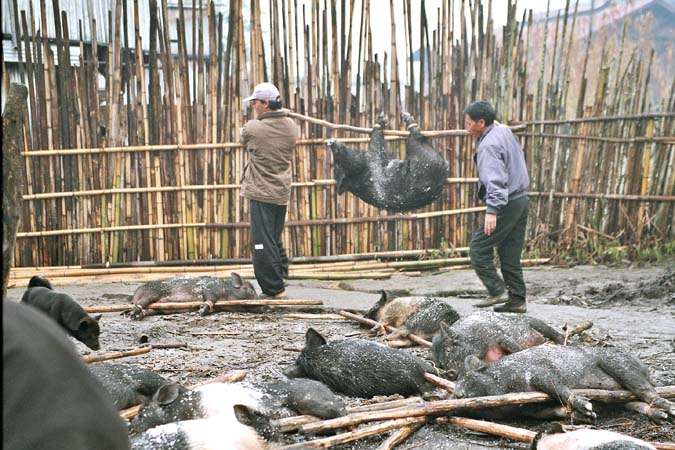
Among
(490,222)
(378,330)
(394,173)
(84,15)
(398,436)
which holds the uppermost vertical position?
(84,15)

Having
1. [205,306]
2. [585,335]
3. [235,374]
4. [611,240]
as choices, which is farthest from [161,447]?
[611,240]

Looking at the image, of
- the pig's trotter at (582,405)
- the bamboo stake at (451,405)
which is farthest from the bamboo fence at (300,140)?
the pig's trotter at (582,405)

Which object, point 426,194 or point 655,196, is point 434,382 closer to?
point 426,194

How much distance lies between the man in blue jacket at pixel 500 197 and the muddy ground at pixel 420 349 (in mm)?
437

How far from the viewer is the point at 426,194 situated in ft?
27.3

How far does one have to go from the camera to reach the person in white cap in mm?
8328

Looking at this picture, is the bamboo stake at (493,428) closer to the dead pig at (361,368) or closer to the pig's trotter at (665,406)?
the dead pig at (361,368)

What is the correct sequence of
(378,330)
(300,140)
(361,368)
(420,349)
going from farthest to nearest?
(300,140) → (378,330) → (420,349) → (361,368)

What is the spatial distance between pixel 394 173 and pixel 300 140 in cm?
263

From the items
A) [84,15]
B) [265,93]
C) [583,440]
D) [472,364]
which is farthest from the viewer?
[84,15]

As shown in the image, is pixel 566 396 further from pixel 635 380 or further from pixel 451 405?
pixel 451 405

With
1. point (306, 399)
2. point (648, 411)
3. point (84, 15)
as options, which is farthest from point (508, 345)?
point (84, 15)

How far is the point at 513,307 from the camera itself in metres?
7.68

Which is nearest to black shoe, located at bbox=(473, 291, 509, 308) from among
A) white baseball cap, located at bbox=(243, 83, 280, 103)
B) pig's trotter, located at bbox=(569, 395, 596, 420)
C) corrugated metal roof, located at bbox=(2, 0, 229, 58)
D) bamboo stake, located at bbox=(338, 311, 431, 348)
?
bamboo stake, located at bbox=(338, 311, 431, 348)
